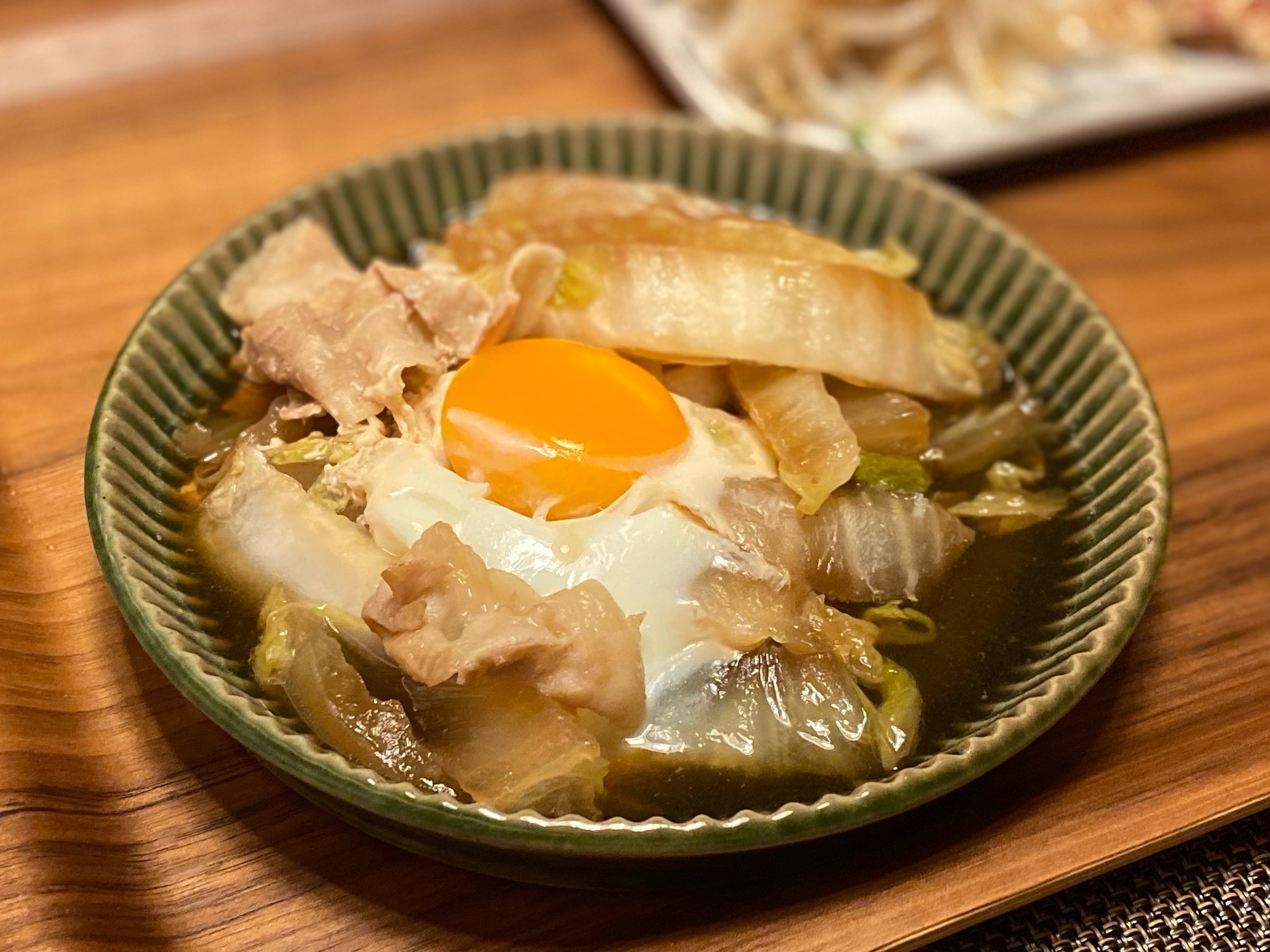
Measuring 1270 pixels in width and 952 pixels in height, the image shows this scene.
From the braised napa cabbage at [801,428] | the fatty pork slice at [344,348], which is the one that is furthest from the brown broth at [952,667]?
the fatty pork slice at [344,348]

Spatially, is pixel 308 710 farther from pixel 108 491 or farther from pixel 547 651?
pixel 108 491

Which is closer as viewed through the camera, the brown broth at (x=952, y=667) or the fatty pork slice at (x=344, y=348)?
the brown broth at (x=952, y=667)

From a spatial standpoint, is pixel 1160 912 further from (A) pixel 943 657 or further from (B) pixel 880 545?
(B) pixel 880 545

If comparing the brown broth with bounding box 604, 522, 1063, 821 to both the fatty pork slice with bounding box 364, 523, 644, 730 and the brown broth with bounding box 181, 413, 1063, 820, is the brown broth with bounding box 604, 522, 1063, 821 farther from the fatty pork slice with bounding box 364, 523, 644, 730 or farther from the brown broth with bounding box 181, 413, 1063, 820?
the fatty pork slice with bounding box 364, 523, 644, 730

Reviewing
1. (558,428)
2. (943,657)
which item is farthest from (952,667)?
(558,428)

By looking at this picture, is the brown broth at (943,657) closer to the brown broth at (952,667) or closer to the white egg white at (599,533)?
the brown broth at (952,667)
